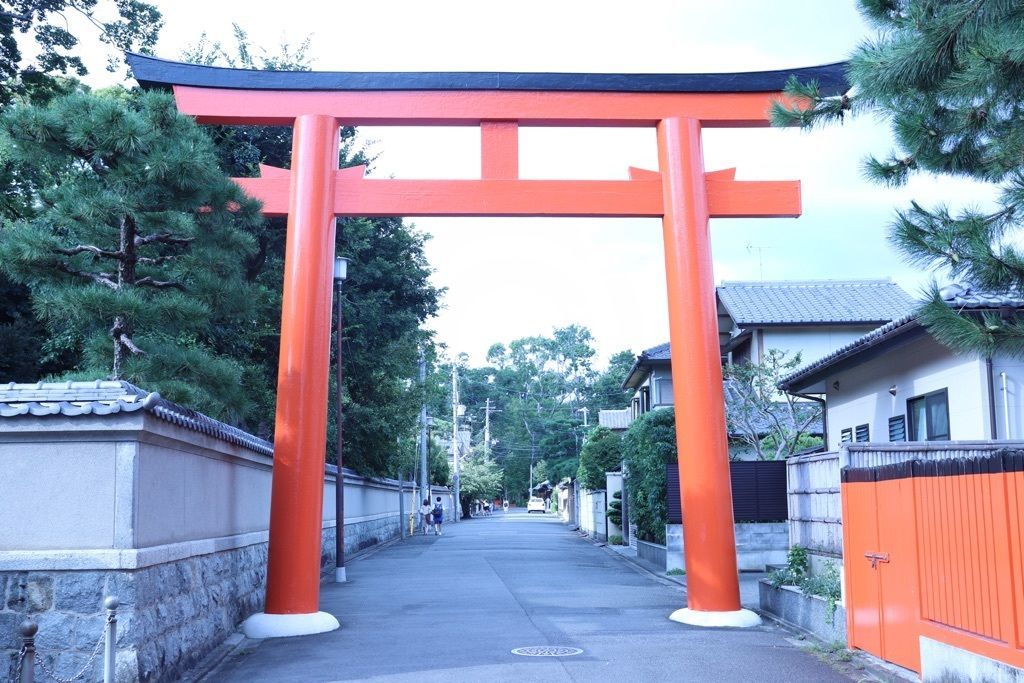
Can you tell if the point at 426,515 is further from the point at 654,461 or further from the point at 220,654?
the point at 220,654

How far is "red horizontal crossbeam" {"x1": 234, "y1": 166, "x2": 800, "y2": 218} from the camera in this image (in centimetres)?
1316

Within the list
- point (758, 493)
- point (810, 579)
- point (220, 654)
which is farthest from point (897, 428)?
point (220, 654)

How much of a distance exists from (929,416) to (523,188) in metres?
7.15

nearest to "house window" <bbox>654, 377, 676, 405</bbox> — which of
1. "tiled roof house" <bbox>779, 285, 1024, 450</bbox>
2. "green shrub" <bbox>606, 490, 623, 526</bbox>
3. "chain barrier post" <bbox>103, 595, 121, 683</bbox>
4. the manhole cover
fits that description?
"green shrub" <bbox>606, 490, 623, 526</bbox>

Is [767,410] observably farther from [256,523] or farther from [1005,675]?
[1005,675]

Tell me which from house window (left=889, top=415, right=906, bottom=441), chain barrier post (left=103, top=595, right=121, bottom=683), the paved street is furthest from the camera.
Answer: house window (left=889, top=415, right=906, bottom=441)

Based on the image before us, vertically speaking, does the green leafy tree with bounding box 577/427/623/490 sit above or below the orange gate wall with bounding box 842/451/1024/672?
above

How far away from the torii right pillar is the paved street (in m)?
0.59

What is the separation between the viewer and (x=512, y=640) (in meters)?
11.5

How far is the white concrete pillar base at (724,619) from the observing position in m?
12.3

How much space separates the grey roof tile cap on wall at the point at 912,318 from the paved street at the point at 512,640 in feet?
12.7

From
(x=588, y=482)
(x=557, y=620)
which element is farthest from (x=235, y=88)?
(x=588, y=482)

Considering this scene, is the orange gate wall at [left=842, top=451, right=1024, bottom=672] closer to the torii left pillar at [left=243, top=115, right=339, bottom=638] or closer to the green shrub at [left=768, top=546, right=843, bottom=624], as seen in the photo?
the green shrub at [left=768, top=546, right=843, bottom=624]

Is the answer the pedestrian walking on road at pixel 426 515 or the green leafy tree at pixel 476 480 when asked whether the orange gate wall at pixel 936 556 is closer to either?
the pedestrian walking on road at pixel 426 515
